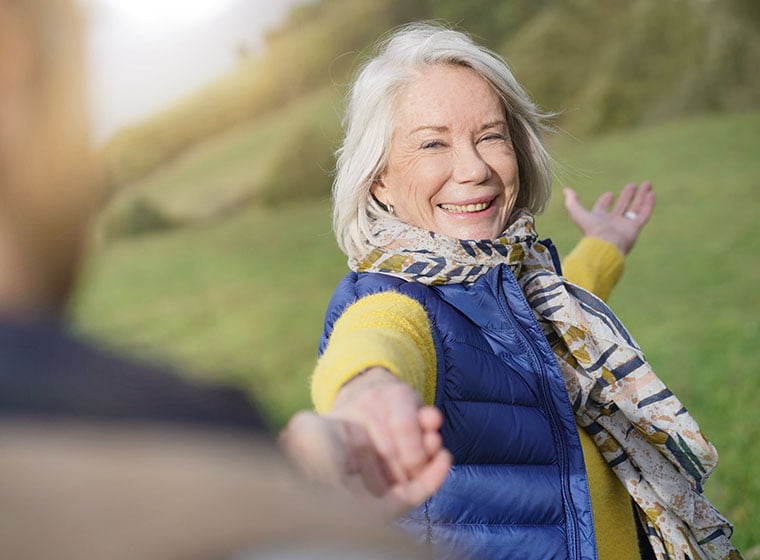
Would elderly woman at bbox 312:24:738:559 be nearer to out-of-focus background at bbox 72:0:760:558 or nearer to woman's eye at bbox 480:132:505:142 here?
woman's eye at bbox 480:132:505:142

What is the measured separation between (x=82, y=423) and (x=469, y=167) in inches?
53.4

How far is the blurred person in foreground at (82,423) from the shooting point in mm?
417

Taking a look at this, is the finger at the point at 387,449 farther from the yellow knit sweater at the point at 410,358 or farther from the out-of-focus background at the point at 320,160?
the out-of-focus background at the point at 320,160

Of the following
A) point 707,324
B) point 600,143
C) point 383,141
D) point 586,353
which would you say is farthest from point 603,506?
point 600,143

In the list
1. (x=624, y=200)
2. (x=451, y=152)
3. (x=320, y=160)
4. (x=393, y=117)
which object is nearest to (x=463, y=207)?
(x=451, y=152)

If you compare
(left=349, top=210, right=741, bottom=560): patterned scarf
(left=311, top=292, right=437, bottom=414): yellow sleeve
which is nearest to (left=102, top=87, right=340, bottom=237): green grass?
(left=349, top=210, right=741, bottom=560): patterned scarf

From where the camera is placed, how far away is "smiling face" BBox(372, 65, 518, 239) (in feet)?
5.70

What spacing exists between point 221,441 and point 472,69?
55.8 inches

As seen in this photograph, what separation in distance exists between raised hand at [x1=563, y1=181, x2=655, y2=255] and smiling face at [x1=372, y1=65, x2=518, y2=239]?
2.20 ft

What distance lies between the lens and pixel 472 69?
177 centimetres

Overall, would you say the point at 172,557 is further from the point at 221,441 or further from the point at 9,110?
the point at 9,110

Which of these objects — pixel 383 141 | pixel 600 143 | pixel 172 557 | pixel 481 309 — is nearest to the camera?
pixel 172 557

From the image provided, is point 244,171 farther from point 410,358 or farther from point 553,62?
point 410,358

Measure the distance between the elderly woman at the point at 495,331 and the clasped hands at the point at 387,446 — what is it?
17.9 inches
